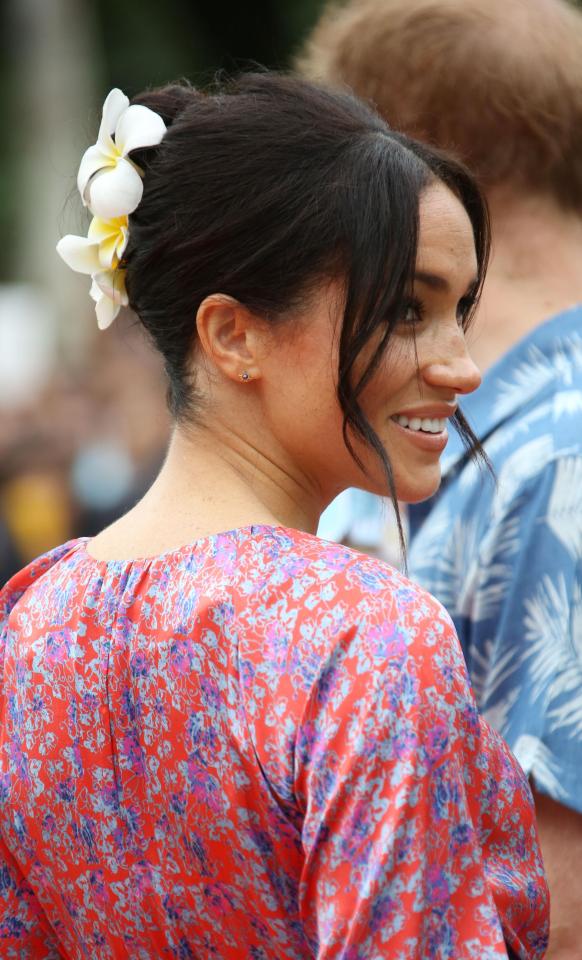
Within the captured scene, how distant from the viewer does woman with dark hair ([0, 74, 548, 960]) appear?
137cm

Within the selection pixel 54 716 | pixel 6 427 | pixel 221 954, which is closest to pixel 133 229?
pixel 54 716

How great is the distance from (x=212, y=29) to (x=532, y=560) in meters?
16.8

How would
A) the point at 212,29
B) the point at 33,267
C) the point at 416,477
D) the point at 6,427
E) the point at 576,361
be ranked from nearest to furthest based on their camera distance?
1. the point at 416,477
2. the point at 576,361
3. the point at 6,427
4. the point at 33,267
5. the point at 212,29

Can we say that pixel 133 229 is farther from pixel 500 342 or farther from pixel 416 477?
pixel 500 342

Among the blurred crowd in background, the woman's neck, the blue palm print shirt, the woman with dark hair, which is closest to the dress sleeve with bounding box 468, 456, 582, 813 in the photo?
the blue palm print shirt

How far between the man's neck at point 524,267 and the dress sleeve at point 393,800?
3.49 ft

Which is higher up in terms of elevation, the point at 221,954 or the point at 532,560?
the point at 532,560

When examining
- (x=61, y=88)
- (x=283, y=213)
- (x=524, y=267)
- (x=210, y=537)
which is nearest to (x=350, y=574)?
(x=210, y=537)

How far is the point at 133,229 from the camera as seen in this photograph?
171cm

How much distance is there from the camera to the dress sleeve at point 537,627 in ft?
6.19

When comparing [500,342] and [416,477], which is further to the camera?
[500,342]

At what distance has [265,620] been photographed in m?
1.43

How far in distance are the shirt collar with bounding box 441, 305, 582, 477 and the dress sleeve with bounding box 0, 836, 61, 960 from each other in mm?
960

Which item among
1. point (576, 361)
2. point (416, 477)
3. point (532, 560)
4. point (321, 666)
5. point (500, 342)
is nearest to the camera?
point (321, 666)
